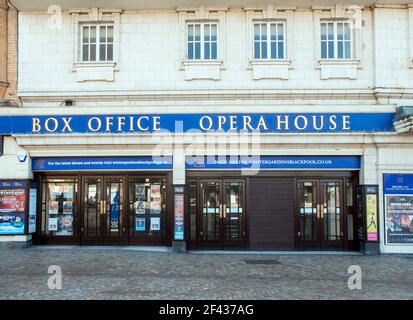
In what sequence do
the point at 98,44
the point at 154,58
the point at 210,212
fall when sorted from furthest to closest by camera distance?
the point at 98,44
the point at 210,212
the point at 154,58

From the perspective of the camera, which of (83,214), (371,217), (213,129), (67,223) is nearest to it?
(371,217)

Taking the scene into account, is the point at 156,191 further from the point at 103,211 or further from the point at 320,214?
the point at 320,214

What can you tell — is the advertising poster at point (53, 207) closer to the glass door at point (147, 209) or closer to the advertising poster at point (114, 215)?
the advertising poster at point (114, 215)

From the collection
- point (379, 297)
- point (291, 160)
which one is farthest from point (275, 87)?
point (379, 297)

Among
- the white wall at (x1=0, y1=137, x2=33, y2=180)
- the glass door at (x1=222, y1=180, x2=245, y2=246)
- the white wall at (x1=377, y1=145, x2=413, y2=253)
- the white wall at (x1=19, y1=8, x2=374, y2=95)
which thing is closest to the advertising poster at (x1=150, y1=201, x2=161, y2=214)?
the glass door at (x1=222, y1=180, x2=245, y2=246)

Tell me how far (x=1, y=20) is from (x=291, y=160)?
31.2 feet

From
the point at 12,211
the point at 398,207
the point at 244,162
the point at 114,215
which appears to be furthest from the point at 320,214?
the point at 12,211

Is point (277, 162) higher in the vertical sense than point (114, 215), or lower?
higher

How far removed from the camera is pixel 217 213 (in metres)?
13.2

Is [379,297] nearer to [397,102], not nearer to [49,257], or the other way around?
[397,102]

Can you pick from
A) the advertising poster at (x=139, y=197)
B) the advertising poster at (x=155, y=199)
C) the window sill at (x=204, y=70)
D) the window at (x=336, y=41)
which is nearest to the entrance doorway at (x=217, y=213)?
the advertising poster at (x=155, y=199)

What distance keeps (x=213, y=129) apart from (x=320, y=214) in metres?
4.00

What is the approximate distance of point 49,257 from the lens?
38.4 feet

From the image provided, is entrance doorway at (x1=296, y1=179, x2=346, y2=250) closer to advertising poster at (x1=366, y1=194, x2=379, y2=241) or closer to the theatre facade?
the theatre facade
